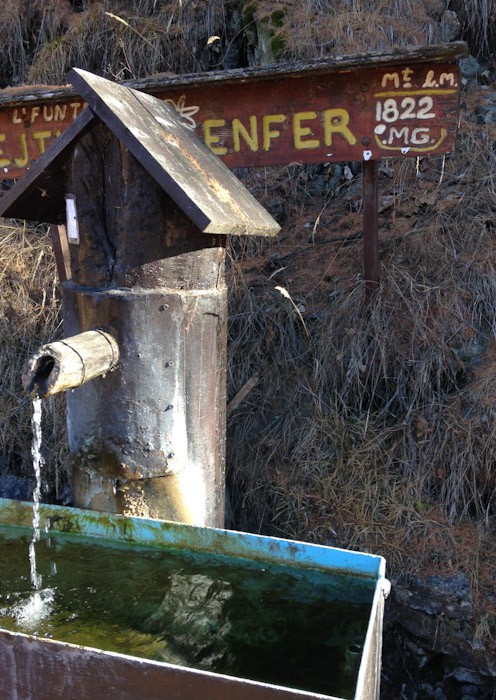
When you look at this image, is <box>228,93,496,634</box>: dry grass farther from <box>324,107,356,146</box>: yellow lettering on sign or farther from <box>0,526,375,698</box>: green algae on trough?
<box>0,526,375,698</box>: green algae on trough

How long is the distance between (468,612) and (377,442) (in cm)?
96

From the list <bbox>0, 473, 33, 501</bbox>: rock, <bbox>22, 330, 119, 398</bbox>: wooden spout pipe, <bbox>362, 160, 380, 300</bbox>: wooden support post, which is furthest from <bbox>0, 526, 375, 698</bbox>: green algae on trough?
<bbox>362, 160, 380, 300</bbox>: wooden support post

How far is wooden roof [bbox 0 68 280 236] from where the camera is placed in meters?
2.27

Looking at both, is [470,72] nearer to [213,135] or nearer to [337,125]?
[337,125]

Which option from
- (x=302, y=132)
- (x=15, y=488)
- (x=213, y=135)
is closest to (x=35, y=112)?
(x=213, y=135)

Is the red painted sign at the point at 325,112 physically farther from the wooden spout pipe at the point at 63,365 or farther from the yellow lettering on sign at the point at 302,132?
the wooden spout pipe at the point at 63,365

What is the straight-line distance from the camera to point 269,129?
3.73 m

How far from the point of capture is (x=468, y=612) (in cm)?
331

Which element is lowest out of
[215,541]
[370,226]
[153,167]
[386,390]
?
[215,541]

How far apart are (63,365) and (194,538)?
846 millimetres

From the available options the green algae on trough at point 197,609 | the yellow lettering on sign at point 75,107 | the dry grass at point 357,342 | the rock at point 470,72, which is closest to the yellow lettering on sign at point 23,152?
the yellow lettering on sign at point 75,107

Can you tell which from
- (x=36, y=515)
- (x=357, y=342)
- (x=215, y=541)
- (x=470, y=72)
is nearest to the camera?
(x=215, y=541)

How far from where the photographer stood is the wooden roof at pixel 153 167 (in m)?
2.27

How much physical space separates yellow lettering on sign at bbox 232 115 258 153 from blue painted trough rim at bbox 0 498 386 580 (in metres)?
2.14
